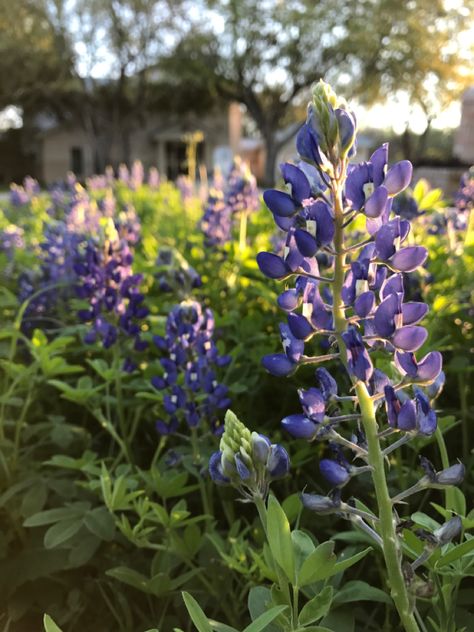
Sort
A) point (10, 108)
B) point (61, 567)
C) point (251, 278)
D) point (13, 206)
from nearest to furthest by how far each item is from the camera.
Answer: point (61, 567), point (251, 278), point (13, 206), point (10, 108)

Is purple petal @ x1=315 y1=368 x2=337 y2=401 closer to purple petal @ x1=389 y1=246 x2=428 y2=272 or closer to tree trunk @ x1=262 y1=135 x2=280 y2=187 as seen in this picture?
purple petal @ x1=389 y1=246 x2=428 y2=272

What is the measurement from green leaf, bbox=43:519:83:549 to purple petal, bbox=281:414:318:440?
2.96 feet

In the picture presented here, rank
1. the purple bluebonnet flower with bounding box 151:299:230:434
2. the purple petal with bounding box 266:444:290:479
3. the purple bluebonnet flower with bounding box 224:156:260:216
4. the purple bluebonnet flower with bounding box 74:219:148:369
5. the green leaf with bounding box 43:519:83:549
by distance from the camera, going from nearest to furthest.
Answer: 1. the purple petal with bounding box 266:444:290:479
2. the green leaf with bounding box 43:519:83:549
3. the purple bluebonnet flower with bounding box 151:299:230:434
4. the purple bluebonnet flower with bounding box 74:219:148:369
5. the purple bluebonnet flower with bounding box 224:156:260:216

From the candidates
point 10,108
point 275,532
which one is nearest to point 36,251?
point 275,532

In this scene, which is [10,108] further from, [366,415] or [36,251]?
[366,415]

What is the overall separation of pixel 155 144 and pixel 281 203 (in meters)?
38.7

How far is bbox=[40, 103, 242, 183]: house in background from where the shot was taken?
124 ft

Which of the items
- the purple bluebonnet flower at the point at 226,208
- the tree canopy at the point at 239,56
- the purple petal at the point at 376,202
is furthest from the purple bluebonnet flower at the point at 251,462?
the tree canopy at the point at 239,56

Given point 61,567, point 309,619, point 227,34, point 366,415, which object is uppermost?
point 227,34

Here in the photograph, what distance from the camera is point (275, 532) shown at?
1128mm

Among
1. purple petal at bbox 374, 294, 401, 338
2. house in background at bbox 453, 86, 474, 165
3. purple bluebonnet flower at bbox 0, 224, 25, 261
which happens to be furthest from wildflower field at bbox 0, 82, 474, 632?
house in background at bbox 453, 86, 474, 165

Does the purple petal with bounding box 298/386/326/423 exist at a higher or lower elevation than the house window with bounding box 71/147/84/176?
lower

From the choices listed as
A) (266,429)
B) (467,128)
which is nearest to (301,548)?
(266,429)

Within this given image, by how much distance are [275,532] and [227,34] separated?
36.0 meters
